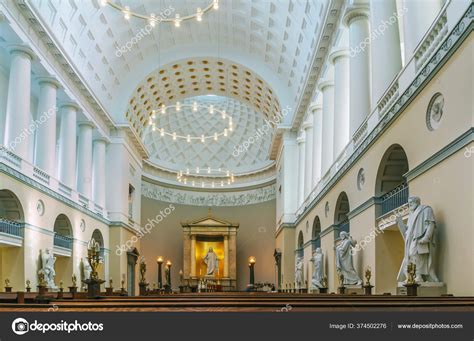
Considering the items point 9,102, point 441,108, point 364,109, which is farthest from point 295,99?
point 441,108

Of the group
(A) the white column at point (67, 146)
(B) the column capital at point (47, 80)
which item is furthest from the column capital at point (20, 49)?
(A) the white column at point (67, 146)

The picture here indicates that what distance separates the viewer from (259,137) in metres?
40.6

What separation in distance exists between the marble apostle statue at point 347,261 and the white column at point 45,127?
39.6 ft

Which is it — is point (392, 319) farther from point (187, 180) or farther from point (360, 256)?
point (187, 180)

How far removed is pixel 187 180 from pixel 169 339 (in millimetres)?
37829

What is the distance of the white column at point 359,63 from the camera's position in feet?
54.2

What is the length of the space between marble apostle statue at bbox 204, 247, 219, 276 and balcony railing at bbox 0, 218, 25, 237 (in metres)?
20.3

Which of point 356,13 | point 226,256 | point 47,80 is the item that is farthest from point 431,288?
point 226,256

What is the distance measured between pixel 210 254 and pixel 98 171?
11478 mm

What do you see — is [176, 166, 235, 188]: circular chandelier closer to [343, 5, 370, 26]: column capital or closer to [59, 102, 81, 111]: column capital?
[59, 102, 81, 111]: column capital

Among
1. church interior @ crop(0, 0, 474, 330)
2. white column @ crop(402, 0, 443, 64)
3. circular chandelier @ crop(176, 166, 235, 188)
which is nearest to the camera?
church interior @ crop(0, 0, 474, 330)

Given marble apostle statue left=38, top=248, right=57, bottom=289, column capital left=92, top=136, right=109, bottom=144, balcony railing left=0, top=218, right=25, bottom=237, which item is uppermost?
column capital left=92, top=136, right=109, bottom=144

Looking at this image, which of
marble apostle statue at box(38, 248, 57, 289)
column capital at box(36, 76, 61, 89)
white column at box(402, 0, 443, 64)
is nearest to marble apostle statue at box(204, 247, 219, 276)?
marble apostle statue at box(38, 248, 57, 289)

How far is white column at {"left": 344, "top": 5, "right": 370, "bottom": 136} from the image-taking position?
1652 centimetres
